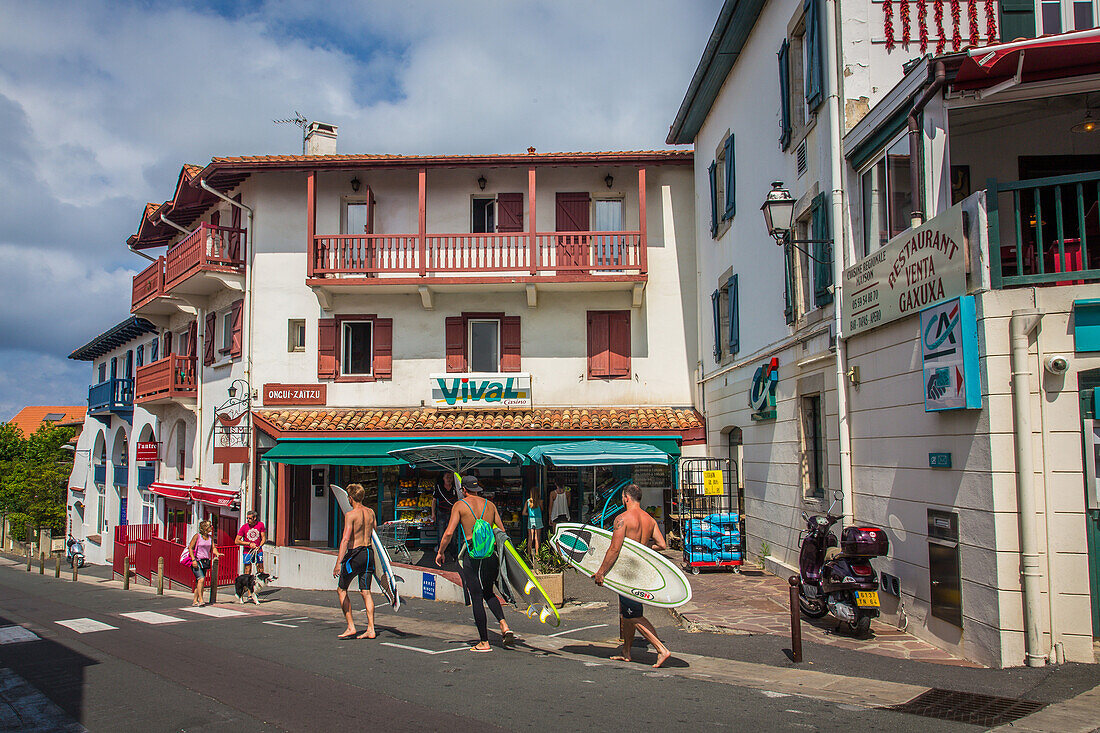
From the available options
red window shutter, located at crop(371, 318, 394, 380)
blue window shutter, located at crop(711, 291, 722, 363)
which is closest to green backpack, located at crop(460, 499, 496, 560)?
blue window shutter, located at crop(711, 291, 722, 363)

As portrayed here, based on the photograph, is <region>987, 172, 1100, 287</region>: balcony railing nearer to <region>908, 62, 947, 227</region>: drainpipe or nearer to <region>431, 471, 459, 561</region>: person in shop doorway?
<region>908, 62, 947, 227</region>: drainpipe

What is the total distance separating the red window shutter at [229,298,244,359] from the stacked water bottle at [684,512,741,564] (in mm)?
12344

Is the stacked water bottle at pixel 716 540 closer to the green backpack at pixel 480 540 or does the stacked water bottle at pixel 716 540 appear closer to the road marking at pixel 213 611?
the green backpack at pixel 480 540

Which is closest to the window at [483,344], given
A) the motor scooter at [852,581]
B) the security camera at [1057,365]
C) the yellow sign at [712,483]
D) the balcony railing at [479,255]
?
the balcony railing at [479,255]

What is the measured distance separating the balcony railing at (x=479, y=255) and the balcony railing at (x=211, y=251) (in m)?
2.82

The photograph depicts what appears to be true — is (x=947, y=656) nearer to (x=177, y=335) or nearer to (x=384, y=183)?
(x=384, y=183)

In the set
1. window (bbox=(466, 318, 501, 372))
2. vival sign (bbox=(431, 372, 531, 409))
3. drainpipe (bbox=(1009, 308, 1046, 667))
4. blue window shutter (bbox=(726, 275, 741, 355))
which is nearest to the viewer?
drainpipe (bbox=(1009, 308, 1046, 667))

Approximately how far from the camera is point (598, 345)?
1983cm

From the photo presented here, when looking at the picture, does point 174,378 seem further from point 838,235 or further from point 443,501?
point 838,235

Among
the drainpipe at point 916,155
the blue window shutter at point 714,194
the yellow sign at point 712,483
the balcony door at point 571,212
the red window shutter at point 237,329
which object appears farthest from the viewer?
the red window shutter at point 237,329

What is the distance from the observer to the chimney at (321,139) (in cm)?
A: 2305

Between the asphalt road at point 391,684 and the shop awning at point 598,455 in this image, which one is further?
the shop awning at point 598,455

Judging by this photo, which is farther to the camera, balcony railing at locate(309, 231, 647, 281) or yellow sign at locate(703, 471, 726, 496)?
balcony railing at locate(309, 231, 647, 281)

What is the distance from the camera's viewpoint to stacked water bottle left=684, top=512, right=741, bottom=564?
13891 mm
